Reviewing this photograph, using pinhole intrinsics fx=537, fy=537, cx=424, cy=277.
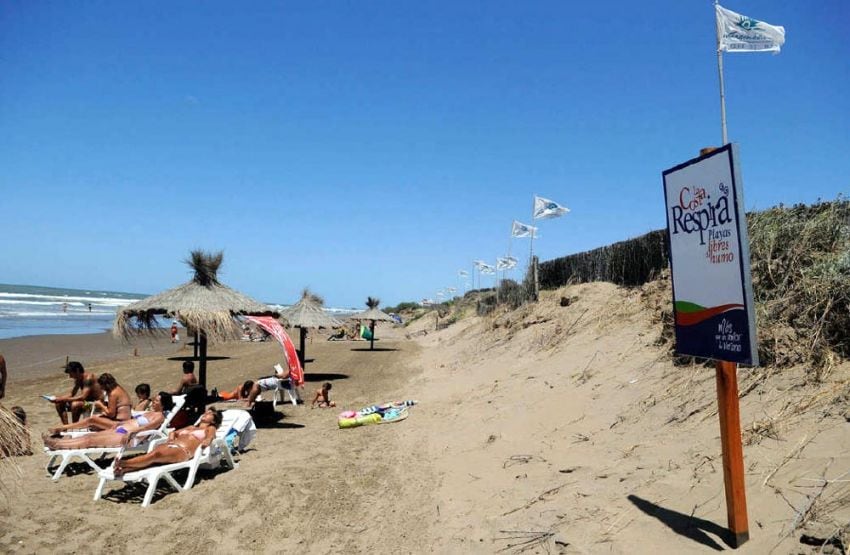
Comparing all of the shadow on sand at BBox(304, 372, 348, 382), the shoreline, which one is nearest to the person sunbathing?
the shadow on sand at BBox(304, 372, 348, 382)

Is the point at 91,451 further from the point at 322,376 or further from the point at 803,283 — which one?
the point at 322,376

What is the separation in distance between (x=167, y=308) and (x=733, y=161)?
8.84m

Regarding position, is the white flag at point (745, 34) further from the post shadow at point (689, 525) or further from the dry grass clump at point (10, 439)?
the dry grass clump at point (10, 439)

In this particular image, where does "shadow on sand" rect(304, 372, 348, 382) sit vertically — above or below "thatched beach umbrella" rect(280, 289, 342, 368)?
below

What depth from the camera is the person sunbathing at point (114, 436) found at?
239 inches

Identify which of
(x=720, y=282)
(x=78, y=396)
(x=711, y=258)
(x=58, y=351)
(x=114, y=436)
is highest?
(x=711, y=258)

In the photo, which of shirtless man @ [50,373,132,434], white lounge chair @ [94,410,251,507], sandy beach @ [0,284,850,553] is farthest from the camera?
shirtless man @ [50,373,132,434]

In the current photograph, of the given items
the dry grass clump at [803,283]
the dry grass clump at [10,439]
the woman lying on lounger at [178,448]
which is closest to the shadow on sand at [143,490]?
the woman lying on lounger at [178,448]

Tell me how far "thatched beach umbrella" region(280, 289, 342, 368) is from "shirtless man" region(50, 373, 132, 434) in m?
7.28

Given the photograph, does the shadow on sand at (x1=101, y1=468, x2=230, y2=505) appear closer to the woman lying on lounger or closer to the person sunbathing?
the woman lying on lounger

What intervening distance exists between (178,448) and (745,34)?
24.3 ft

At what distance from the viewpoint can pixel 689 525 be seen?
3400 millimetres

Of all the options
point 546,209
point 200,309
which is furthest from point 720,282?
point 546,209

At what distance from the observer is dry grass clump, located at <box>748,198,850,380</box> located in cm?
499
